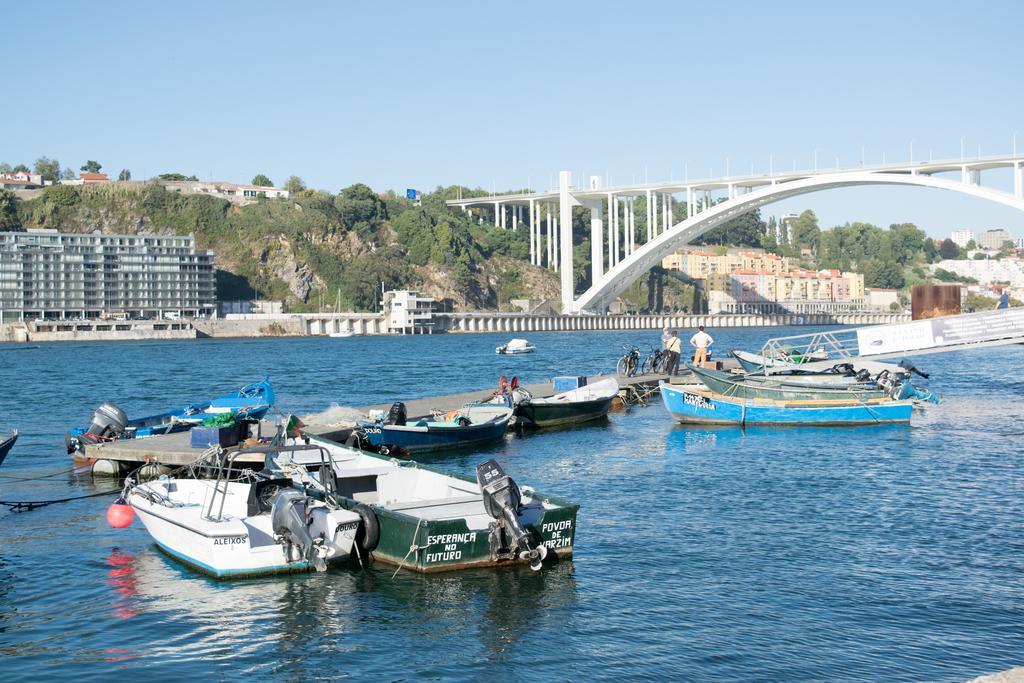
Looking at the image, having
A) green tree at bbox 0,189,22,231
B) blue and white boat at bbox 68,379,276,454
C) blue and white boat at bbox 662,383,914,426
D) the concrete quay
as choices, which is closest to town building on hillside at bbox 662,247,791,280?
the concrete quay

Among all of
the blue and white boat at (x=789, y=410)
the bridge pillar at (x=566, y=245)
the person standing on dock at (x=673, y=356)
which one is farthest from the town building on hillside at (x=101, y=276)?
the blue and white boat at (x=789, y=410)

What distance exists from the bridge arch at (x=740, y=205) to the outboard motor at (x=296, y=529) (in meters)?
78.8

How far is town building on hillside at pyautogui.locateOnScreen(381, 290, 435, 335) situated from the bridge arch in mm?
18732

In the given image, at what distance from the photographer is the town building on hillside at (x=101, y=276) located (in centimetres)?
11806

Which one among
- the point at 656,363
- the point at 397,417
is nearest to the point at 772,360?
the point at 656,363

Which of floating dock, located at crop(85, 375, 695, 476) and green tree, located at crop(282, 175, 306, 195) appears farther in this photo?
green tree, located at crop(282, 175, 306, 195)

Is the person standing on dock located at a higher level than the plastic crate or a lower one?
higher

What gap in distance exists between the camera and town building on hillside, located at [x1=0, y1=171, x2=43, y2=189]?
503 feet

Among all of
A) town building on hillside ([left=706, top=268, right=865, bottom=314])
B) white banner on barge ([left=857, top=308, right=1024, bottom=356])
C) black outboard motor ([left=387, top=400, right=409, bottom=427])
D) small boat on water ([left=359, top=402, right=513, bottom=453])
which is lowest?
small boat on water ([left=359, top=402, right=513, bottom=453])

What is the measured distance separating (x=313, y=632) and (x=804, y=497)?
10.2 metres

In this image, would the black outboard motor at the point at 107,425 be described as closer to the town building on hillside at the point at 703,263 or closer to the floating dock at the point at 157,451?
the floating dock at the point at 157,451

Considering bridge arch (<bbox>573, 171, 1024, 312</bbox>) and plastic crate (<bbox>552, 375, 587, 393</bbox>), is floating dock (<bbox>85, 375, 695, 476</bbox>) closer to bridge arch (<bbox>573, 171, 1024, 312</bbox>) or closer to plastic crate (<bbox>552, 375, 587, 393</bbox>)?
plastic crate (<bbox>552, 375, 587, 393</bbox>)

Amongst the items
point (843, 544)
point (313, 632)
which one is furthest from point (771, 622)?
point (313, 632)

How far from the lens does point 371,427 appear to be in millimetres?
22547
